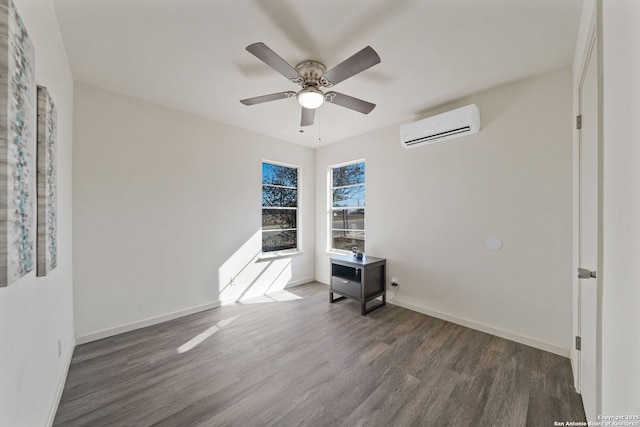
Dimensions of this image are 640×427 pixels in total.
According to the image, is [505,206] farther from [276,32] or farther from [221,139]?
[221,139]

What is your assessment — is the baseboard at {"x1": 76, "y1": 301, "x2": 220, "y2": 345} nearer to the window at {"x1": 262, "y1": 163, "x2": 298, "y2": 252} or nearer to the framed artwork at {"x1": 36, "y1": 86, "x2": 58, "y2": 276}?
the window at {"x1": 262, "y1": 163, "x2": 298, "y2": 252}

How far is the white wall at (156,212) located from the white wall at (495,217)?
2.21m

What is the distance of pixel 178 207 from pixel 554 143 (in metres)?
4.11

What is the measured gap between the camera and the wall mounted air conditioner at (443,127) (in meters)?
2.62

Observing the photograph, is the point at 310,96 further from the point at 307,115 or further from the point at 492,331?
the point at 492,331

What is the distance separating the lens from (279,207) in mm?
4379

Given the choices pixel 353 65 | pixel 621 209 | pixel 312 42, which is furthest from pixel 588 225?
pixel 312 42

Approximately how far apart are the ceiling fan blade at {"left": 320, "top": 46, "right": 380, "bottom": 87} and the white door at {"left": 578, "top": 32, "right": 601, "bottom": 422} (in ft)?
4.02

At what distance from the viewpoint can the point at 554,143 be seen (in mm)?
2305

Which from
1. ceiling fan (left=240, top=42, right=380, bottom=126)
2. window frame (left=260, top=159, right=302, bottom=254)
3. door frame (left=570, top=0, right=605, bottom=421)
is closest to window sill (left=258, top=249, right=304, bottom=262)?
window frame (left=260, top=159, right=302, bottom=254)

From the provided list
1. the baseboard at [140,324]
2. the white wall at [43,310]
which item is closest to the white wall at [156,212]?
the baseboard at [140,324]

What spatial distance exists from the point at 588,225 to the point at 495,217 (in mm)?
1064

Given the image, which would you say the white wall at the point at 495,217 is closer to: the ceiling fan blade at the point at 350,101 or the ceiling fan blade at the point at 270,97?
the ceiling fan blade at the point at 350,101

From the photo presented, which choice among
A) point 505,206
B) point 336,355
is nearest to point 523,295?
point 505,206
